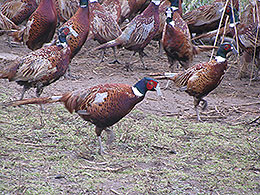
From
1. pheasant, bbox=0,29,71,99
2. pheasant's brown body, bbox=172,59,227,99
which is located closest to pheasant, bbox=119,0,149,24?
pheasant's brown body, bbox=172,59,227,99

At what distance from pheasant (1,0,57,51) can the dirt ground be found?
787 millimetres

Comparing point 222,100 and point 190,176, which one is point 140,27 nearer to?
point 222,100

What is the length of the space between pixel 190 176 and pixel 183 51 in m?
3.20

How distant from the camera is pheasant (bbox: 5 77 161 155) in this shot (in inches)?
161

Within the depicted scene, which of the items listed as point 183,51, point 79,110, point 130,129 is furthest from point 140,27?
point 79,110

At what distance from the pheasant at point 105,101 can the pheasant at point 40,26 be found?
9.68 ft

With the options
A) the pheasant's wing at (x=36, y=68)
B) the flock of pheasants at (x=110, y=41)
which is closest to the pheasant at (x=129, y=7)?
the flock of pheasants at (x=110, y=41)

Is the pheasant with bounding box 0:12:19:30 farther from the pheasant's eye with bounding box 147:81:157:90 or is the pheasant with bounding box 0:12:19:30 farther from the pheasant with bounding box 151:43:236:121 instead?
the pheasant's eye with bounding box 147:81:157:90

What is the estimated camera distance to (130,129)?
4922 millimetres

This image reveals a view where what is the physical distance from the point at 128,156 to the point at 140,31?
3.63m

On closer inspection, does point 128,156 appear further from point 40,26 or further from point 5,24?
point 5,24

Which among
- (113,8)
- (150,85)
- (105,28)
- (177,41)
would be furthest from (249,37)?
(150,85)

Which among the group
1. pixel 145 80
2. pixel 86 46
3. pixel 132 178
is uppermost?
pixel 145 80

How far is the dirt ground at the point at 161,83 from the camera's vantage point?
5.87 metres
